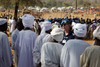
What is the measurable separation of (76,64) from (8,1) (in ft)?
74.7

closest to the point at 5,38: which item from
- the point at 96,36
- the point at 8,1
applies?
the point at 96,36

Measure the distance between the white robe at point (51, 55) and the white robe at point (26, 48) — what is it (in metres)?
1.19

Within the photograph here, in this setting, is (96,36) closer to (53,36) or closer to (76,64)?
(76,64)

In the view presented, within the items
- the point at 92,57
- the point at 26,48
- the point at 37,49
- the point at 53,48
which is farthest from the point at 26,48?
the point at 92,57

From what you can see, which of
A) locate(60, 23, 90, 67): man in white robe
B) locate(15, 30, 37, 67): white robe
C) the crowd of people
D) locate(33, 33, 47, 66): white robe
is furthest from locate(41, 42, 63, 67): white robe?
locate(15, 30, 37, 67): white robe

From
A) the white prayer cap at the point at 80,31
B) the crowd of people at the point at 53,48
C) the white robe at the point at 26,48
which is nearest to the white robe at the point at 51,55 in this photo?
the crowd of people at the point at 53,48

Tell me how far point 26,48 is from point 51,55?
137 cm

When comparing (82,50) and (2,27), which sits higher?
(2,27)

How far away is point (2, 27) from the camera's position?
16.6 ft

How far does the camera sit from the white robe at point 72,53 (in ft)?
12.6

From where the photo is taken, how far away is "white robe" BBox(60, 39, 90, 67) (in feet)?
12.6

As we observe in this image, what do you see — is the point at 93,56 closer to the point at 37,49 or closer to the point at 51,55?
the point at 51,55

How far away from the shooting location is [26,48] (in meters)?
5.28

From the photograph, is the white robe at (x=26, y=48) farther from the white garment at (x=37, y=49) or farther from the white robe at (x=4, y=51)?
the white robe at (x=4, y=51)
